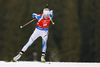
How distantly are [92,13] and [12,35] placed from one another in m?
8.32

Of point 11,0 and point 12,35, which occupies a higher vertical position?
point 11,0

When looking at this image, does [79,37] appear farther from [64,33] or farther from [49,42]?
[49,42]

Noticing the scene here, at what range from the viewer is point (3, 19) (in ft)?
68.7

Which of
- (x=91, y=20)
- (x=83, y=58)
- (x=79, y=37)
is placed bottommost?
(x=83, y=58)

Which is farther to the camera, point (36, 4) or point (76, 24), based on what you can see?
point (76, 24)

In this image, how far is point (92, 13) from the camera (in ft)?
76.5

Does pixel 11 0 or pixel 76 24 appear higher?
pixel 11 0
